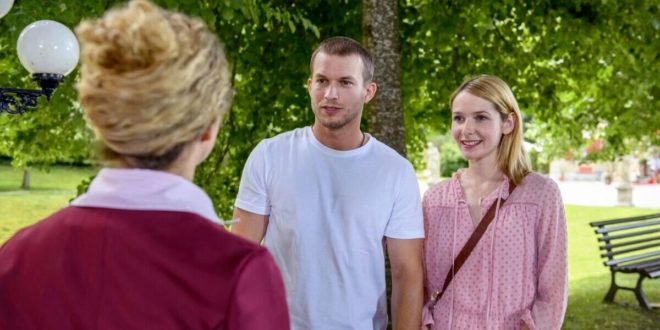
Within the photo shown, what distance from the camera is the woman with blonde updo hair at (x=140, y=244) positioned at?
130 centimetres

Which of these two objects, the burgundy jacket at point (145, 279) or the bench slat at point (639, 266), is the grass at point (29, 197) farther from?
the burgundy jacket at point (145, 279)

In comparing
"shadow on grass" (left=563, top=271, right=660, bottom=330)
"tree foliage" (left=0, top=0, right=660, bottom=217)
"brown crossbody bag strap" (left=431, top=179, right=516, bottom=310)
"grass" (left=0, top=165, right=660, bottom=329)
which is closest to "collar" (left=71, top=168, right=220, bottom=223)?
"brown crossbody bag strap" (left=431, top=179, right=516, bottom=310)

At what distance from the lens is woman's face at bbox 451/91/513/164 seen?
3049 millimetres

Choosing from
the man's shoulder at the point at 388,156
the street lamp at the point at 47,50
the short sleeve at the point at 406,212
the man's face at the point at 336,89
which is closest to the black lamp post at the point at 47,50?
the street lamp at the point at 47,50

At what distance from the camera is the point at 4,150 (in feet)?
33.4

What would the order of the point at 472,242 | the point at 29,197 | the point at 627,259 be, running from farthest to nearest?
the point at 29,197 < the point at 627,259 < the point at 472,242

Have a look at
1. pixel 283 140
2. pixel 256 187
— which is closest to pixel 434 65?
pixel 283 140

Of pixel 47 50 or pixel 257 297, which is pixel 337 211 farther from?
pixel 47 50

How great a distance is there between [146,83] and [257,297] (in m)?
0.39

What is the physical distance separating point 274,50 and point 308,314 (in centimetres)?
580

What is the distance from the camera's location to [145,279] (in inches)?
51.6

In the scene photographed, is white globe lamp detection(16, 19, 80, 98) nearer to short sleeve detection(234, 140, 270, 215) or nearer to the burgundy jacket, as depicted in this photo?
short sleeve detection(234, 140, 270, 215)

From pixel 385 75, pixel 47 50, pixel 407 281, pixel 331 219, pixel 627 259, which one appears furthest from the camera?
pixel 627 259

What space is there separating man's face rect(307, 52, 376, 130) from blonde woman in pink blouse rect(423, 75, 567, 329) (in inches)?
18.5
